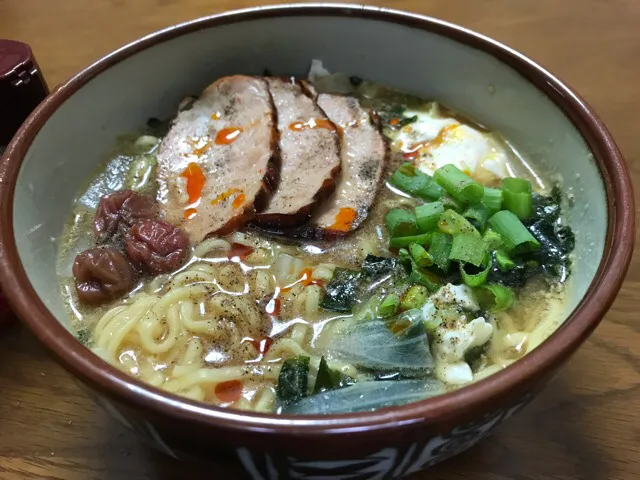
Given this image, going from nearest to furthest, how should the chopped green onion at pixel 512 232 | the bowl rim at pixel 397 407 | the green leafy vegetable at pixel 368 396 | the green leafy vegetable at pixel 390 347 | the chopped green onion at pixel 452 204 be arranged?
1. the bowl rim at pixel 397 407
2. the green leafy vegetable at pixel 368 396
3. the green leafy vegetable at pixel 390 347
4. the chopped green onion at pixel 512 232
5. the chopped green onion at pixel 452 204

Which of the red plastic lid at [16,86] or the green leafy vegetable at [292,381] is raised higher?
the red plastic lid at [16,86]

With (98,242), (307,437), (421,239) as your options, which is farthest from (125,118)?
(307,437)

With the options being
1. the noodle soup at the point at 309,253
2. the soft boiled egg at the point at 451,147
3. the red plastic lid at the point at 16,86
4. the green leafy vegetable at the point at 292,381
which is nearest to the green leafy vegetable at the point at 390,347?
the noodle soup at the point at 309,253

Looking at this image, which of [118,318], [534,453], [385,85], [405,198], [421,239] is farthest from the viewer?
[385,85]

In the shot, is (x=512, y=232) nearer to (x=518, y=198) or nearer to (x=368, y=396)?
(x=518, y=198)

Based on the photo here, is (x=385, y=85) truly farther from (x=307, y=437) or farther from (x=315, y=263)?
(x=307, y=437)

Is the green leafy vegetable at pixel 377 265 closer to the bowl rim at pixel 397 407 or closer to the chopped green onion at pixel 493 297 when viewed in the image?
the chopped green onion at pixel 493 297
